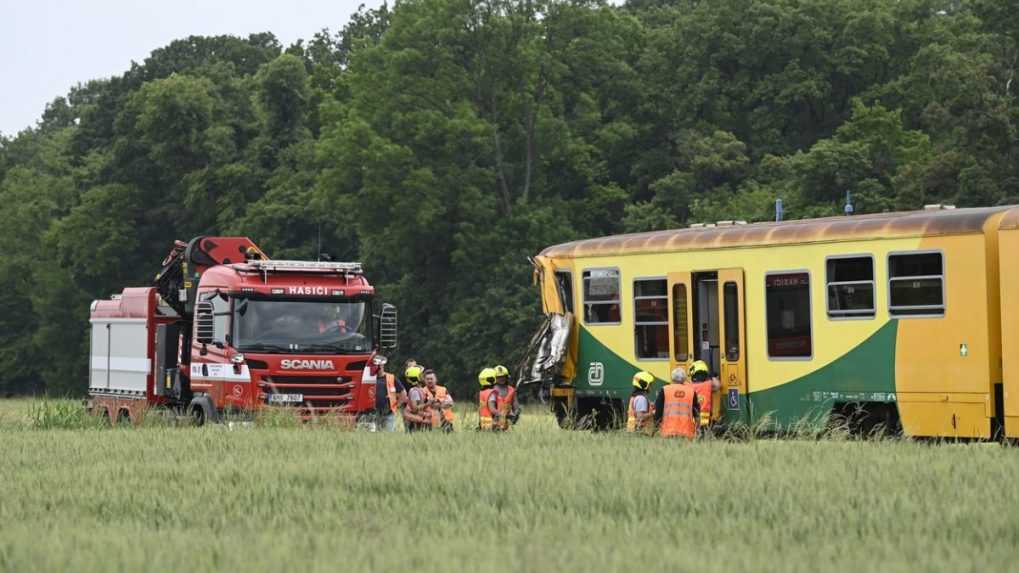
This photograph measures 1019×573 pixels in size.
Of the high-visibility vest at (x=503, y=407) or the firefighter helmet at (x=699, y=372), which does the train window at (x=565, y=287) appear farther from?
the firefighter helmet at (x=699, y=372)

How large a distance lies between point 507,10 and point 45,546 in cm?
5490

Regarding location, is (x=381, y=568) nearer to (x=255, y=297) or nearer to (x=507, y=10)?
(x=255, y=297)

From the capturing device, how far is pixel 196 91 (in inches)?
3056

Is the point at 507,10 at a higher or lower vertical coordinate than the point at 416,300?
higher

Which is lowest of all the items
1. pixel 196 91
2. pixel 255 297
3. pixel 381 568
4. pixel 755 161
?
pixel 381 568

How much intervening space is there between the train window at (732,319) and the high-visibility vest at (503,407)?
3.16 metres

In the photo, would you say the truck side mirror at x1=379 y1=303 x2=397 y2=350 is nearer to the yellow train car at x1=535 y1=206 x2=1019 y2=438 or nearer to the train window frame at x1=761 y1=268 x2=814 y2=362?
the yellow train car at x1=535 y1=206 x2=1019 y2=438

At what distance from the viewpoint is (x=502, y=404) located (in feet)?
78.5

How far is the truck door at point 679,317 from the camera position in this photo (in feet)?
84.6

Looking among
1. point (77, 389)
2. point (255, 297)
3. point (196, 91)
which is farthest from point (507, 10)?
point (255, 297)

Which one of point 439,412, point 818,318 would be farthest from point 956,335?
point 439,412

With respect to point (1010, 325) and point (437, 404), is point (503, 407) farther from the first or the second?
point (1010, 325)

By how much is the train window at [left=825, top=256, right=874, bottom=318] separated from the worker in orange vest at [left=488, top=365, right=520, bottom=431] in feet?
13.7

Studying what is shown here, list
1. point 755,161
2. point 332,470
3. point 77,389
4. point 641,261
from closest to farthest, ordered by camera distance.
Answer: point 332,470, point 641,261, point 755,161, point 77,389
